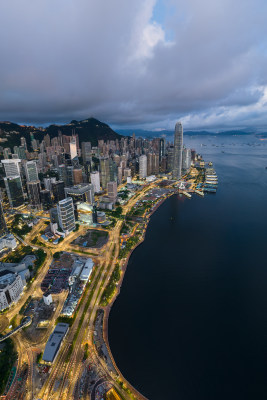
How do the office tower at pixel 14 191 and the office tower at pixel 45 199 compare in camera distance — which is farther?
the office tower at pixel 14 191

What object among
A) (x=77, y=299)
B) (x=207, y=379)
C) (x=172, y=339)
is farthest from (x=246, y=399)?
(x=77, y=299)

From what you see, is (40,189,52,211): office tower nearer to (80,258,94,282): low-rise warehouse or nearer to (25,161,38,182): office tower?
(25,161,38,182): office tower

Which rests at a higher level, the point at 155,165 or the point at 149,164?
the point at 149,164

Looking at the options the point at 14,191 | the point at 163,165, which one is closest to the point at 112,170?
the point at 14,191

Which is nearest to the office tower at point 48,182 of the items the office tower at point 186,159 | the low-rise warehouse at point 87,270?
the low-rise warehouse at point 87,270

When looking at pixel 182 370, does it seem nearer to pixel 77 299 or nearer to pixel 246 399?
pixel 246 399

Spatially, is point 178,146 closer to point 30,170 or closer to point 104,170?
point 104,170

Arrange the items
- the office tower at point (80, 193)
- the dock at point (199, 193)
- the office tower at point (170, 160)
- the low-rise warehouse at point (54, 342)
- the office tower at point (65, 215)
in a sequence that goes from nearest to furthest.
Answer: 1. the low-rise warehouse at point (54, 342)
2. the office tower at point (65, 215)
3. the office tower at point (80, 193)
4. the dock at point (199, 193)
5. the office tower at point (170, 160)

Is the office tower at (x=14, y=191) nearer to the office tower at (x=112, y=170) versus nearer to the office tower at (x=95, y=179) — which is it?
the office tower at (x=95, y=179)
